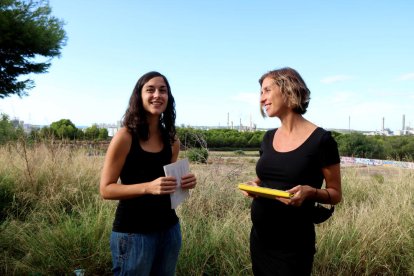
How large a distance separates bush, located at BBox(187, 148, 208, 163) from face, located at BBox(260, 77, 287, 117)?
414cm

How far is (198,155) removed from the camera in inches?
251

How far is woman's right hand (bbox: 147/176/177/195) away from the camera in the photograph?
5.72 ft

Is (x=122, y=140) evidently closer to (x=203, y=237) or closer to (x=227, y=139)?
(x=203, y=237)

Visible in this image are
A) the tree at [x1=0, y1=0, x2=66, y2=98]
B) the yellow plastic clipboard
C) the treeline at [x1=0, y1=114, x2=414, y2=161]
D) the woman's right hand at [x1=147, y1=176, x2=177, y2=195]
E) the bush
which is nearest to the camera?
the yellow plastic clipboard

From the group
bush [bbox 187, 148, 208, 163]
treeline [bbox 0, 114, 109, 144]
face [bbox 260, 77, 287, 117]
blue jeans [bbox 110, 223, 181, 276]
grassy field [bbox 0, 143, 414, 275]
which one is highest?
face [bbox 260, 77, 287, 117]

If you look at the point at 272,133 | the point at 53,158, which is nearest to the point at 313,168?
the point at 272,133

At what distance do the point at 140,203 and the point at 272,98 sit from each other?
37.4 inches

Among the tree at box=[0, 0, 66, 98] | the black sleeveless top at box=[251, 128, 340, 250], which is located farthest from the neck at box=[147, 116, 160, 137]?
the tree at box=[0, 0, 66, 98]

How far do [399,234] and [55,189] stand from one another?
468cm

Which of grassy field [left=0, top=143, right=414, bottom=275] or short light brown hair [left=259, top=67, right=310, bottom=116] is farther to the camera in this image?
grassy field [left=0, top=143, right=414, bottom=275]

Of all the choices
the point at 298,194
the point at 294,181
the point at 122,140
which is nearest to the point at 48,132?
the point at 122,140

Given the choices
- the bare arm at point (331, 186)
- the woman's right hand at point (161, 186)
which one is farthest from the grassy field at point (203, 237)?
the woman's right hand at point (161, 186)

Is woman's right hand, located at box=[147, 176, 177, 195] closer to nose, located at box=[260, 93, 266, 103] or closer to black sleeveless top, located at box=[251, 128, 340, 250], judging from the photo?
black sleeveless top, located at box=[251, 128, 340, 250]

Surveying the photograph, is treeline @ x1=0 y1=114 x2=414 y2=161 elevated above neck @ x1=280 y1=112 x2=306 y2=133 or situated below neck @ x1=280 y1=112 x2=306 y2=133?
below
